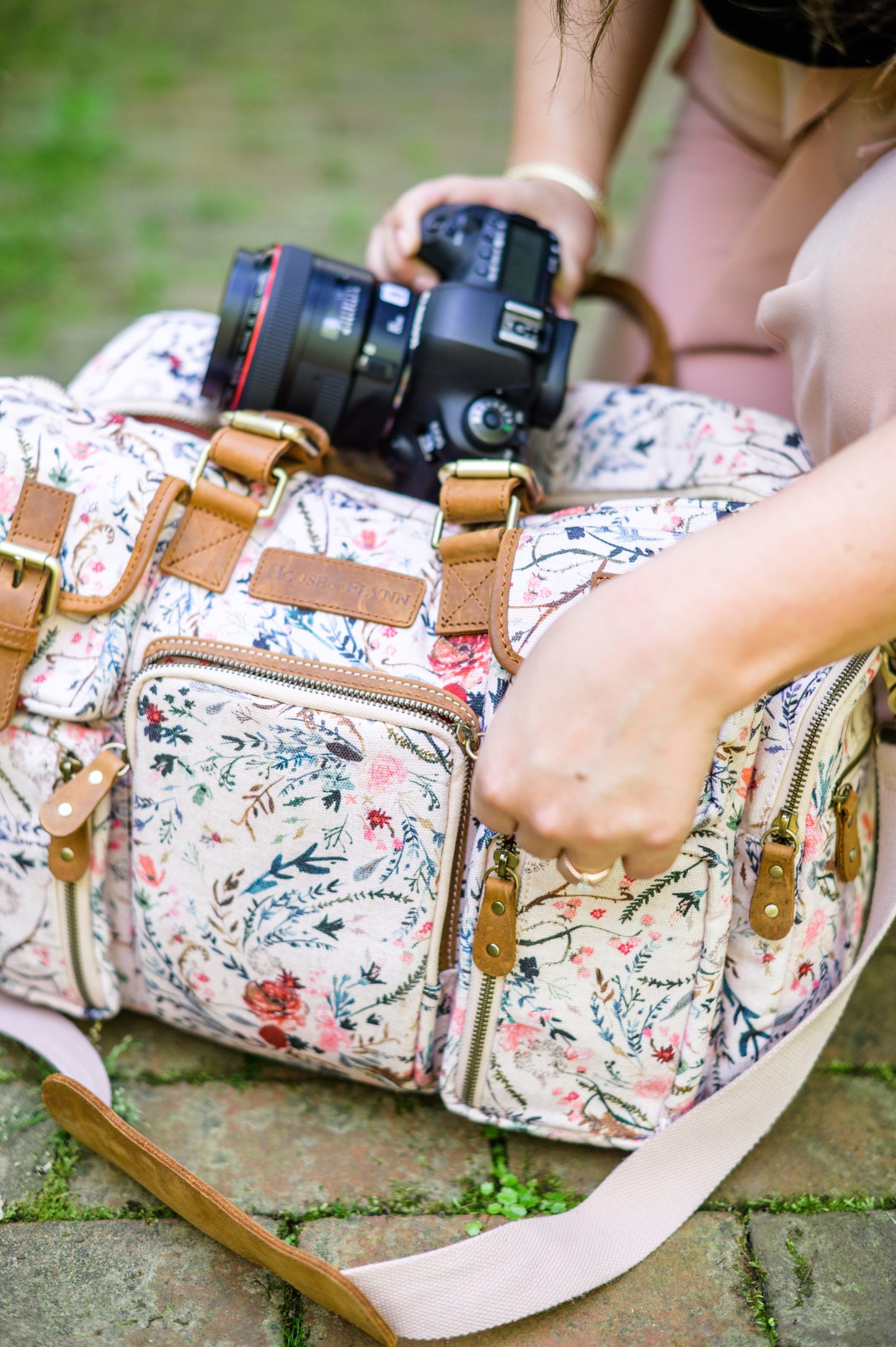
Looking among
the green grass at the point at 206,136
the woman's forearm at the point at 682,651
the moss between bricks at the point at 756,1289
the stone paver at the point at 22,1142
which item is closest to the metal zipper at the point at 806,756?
the woman's forearm at the point at 682,651

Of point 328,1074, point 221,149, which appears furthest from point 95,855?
point 221,149

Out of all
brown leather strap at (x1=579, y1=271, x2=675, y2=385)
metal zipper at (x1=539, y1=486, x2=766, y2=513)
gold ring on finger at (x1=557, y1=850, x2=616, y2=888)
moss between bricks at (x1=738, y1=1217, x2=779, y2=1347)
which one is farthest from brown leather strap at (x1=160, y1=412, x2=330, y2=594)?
moss between bricks at (x1=738, y1=1217, x2=779, y2=1347)

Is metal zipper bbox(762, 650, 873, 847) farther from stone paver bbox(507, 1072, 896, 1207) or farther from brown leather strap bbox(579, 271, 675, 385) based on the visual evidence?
brown leather strap bbox(579, 271, 675, 385)

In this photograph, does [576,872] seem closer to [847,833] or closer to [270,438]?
[847,833]

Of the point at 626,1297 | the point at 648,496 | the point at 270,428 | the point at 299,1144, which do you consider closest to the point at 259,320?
the point at 270,428

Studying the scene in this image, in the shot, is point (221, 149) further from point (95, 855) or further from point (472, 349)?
point (95, 855)

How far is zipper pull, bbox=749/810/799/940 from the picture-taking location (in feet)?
2.54

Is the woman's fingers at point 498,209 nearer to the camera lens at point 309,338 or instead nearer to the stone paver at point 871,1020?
the camera lens at point 309,338

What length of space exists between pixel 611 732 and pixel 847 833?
0.32 m

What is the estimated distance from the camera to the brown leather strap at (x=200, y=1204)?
2.44ft

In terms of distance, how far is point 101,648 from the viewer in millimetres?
834

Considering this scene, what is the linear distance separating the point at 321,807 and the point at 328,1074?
0.99 ft

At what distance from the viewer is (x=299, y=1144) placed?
2.97 feet

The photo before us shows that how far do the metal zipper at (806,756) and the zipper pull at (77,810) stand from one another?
503 millimetres
